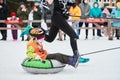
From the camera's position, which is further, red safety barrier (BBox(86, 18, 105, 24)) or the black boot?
red safety barrier (BBox(86, 18, 105, 24))

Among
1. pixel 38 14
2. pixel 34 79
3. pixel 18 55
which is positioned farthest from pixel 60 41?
pixel 34 79

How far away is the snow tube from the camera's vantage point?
7699 mm

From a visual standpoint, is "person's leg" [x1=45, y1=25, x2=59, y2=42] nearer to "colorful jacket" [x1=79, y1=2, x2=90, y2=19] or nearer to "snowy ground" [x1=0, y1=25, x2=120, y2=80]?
"snowy ground" [x1=0, y1=25, x2=120, y2=80]

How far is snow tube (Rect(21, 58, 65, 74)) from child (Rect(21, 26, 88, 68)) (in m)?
Answer: 0.10

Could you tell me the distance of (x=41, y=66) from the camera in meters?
7.69

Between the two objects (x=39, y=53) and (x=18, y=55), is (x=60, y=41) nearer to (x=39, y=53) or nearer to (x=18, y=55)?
(x=18, y=55)

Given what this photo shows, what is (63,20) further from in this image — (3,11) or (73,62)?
(3,11)

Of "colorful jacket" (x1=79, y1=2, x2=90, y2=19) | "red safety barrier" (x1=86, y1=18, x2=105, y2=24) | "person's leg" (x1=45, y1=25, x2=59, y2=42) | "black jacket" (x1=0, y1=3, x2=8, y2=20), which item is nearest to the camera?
"person's leg" (x1=45, y1=25, x2=59, y2=42)

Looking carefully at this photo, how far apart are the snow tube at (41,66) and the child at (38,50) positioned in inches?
4.0

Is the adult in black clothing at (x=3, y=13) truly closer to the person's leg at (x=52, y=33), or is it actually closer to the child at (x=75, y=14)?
the child at (x=75, y=14)

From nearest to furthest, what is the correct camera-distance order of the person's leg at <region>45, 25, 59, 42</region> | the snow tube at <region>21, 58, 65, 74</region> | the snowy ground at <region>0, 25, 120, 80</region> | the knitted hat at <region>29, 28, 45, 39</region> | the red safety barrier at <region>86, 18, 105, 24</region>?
the snowy ground at <region>0, 25, 120, 80</region>, the snow tube at <region>21, 58, 65, 74</region>, the knitted hat at <region>29, 28, 45, 39</region>, the person's leg at <region>45, 25, 59, 42</region>, the red safety barrier at <region>86, 18, 105, 24</region>

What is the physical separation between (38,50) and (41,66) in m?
0.29

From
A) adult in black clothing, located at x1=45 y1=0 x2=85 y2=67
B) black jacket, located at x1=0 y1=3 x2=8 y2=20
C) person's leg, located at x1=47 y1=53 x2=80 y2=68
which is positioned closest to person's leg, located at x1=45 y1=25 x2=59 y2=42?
adult in black clothing, located at x1=45 y1=0 x2=85 y2=67

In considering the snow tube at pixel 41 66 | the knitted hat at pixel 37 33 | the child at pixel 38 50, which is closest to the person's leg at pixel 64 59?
the child at pixel 38 50
